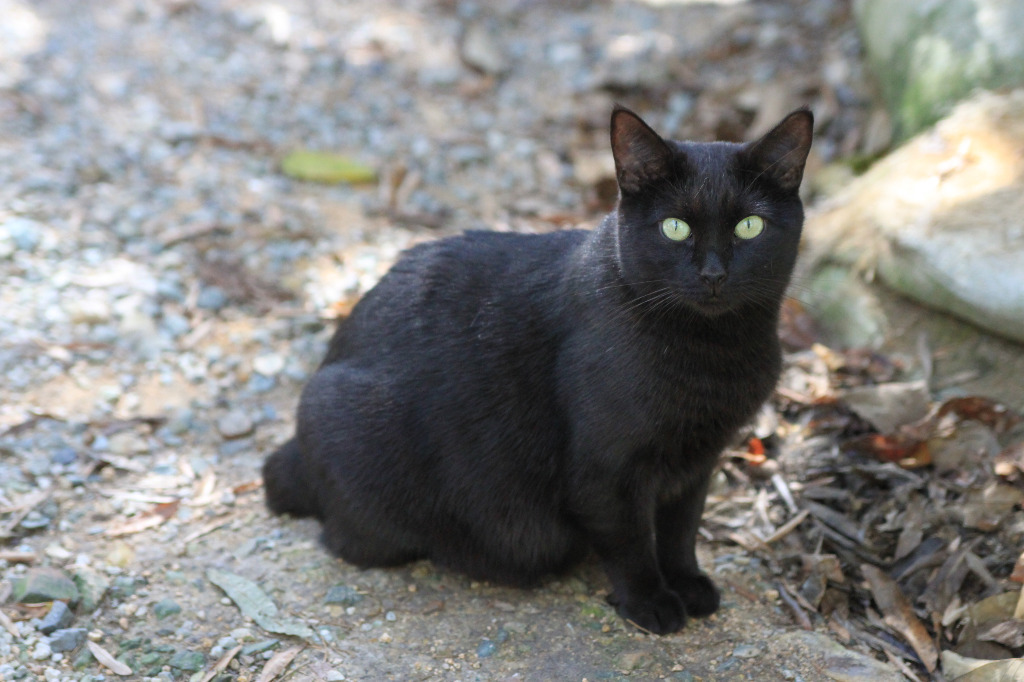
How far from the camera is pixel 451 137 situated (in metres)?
5.30

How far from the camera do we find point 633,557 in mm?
2684

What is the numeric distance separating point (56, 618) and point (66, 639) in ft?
0.26

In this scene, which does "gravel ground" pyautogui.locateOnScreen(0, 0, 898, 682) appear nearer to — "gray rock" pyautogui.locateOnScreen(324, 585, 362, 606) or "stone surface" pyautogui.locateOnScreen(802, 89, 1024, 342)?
"gray rock" pyautogui.locateOnScreen(324, 585, 362, 606)

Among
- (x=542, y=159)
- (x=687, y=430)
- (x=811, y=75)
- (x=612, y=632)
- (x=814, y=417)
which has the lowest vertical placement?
(x=612, y=632)

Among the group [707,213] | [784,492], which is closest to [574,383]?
[707,213]

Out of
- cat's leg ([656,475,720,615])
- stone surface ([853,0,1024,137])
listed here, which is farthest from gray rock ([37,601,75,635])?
stone surface ([853,0,1024,137])

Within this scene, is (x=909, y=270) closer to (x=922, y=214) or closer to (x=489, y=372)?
(x=922, y=214)

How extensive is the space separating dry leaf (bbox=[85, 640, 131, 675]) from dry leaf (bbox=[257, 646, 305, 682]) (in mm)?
345

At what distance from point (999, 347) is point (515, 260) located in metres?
1.80

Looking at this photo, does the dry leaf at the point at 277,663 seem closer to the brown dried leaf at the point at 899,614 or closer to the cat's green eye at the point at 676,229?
the cat's green eye at the point at 676,229

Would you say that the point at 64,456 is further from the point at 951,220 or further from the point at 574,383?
the point at 951,220

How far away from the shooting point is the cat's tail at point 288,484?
3.01 metres

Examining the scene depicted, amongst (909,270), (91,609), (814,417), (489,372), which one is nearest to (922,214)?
(909,270)

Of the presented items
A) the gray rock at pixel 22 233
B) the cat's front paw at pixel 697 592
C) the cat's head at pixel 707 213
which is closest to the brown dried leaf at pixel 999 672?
the cat's front paw at pixel 697 592
